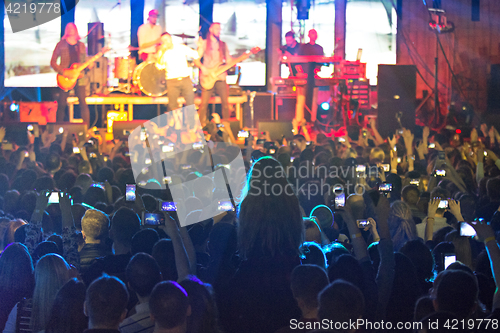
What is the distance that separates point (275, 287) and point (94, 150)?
6421mm

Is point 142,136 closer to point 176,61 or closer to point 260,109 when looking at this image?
point 176,61

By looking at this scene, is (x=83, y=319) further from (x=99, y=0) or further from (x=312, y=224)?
(x=99, y=0)

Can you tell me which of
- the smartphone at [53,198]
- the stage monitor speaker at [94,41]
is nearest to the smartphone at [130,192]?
the smartphone at [53,198]

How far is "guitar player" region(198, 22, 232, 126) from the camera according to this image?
37.1ft

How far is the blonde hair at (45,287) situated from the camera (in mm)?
2145

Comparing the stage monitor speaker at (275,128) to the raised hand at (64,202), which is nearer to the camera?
the raised hand at (64,202)

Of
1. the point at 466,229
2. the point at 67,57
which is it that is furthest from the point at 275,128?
the point at 466,229

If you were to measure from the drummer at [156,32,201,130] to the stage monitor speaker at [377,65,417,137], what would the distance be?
3.82 m

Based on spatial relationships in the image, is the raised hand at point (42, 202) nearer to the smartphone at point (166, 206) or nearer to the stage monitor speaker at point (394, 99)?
the smartphone at point (166, 206)

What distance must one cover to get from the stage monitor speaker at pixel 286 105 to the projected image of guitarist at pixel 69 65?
411 cm

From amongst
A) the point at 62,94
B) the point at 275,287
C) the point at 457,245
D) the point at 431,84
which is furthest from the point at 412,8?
the point at 275,287

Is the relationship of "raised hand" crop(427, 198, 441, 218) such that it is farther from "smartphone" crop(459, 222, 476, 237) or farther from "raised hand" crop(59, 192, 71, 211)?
"raised hand" crop(59, 192, 71, 211)

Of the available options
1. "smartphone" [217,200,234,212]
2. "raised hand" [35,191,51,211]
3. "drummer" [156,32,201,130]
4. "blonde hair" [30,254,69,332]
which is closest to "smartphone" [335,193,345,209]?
"smartphone" [217,200,234,212]

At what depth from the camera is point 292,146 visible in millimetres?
7867
